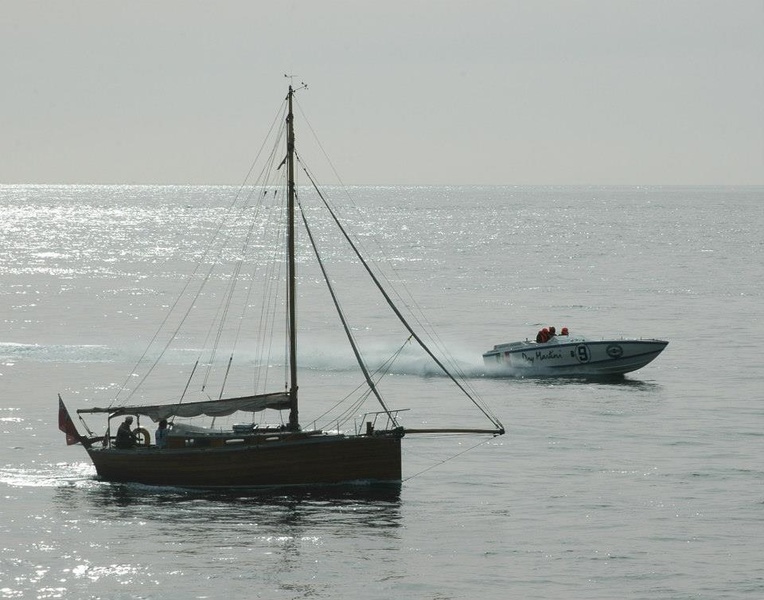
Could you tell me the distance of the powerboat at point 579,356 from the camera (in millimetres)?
70000

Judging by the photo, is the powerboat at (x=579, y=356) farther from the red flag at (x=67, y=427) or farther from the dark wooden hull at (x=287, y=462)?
the red flag at (x=67, y=427)

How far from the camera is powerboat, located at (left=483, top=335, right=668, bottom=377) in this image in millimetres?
70000

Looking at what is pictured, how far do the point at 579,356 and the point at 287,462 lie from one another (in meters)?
30.7

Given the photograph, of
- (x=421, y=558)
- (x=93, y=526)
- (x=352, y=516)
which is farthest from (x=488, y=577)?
(x=93, y=526)

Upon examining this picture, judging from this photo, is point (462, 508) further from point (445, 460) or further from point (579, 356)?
point (579, 356)

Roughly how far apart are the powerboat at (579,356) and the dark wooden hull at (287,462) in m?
28.7

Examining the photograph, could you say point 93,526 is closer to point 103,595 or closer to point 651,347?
point 103,595

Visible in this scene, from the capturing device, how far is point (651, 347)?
6994 cm

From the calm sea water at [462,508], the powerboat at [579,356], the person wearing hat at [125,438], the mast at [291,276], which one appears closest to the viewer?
the calm sea water at [462,508]

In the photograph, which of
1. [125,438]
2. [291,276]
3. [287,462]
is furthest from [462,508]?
[125,438]

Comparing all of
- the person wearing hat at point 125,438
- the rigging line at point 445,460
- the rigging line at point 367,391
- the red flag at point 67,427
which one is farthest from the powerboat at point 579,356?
the red flag at point 67,427

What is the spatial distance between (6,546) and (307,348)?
47052mm

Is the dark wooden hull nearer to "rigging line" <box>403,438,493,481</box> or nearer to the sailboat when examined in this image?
the sailboat

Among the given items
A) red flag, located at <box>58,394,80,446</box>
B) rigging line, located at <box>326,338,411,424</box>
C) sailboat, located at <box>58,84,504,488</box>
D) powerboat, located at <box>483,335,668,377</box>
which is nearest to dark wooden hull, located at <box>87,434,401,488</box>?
sailboat, located at <box>58,84,504,488</box>
